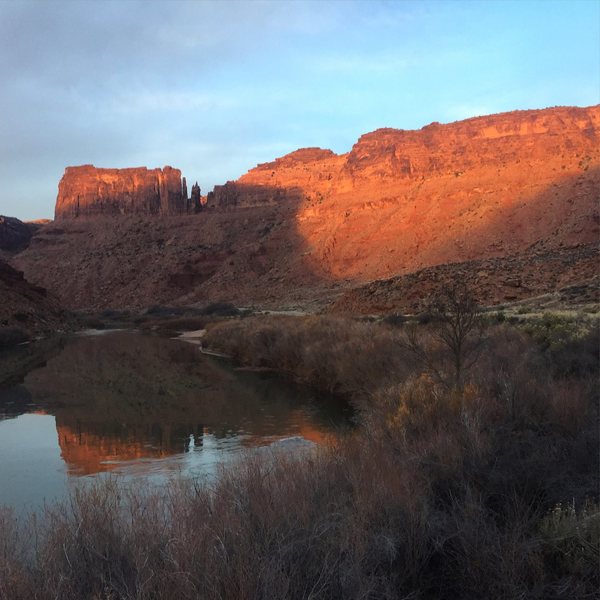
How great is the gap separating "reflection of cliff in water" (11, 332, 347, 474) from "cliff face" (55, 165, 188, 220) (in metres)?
84.7

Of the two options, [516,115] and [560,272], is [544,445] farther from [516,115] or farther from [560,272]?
[516,115]

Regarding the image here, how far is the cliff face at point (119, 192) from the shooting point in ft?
349

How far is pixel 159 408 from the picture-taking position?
14906 mm

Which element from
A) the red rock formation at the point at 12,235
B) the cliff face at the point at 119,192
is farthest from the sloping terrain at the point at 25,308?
the red rock formation at the point at 12,235

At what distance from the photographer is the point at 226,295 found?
70250 mm

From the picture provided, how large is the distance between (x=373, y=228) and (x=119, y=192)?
65.4 metres

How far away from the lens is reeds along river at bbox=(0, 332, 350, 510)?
925 cm

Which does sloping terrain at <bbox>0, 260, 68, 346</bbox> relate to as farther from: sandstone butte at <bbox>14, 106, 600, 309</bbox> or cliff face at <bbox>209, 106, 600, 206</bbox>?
cliff face at <bbox>209, 106, 600, 206</bbox>

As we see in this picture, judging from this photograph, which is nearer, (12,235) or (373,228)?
(373,228)

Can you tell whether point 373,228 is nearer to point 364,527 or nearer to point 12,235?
point 364,527

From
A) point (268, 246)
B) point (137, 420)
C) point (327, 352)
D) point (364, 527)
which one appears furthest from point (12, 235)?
point (364, 527)

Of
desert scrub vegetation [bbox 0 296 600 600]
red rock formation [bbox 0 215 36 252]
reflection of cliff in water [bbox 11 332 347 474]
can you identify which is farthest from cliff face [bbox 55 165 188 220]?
desert scrub vegetation [bbox 0 296 600 600]

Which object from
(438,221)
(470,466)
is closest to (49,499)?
(470,466)

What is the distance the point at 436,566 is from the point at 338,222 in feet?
219
